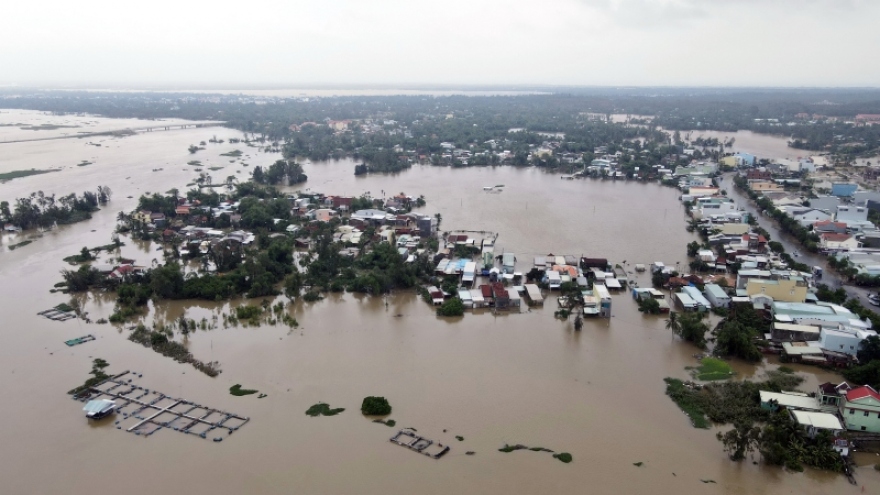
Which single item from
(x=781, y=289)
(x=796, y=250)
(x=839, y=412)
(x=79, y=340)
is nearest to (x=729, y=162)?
(x=796, y=250)

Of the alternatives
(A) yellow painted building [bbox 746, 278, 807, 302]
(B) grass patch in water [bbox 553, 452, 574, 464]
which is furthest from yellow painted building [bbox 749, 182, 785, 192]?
(B) grass patch in water [bbox 553, 452, 574, 464]

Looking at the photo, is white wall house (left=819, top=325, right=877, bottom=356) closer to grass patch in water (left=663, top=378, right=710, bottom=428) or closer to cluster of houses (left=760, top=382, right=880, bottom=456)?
cluster of houses (left=760, top=382, right=880, bottom=456)

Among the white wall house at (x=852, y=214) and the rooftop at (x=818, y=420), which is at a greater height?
the white wall house at (x=852, y=214)

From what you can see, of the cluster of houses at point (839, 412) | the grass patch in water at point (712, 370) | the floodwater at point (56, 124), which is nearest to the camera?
the cluster of houses at point (839, 412)

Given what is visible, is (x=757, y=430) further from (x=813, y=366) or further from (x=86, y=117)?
(x=86, y=117)

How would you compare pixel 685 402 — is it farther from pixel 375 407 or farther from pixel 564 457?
pixel 375 407

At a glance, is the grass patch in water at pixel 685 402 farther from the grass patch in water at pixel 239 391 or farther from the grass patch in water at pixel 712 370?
the grass patch in water at pixel 239 391

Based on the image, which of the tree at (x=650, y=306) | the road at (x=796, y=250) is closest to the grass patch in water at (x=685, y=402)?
the tree at (x=650, y=306)
